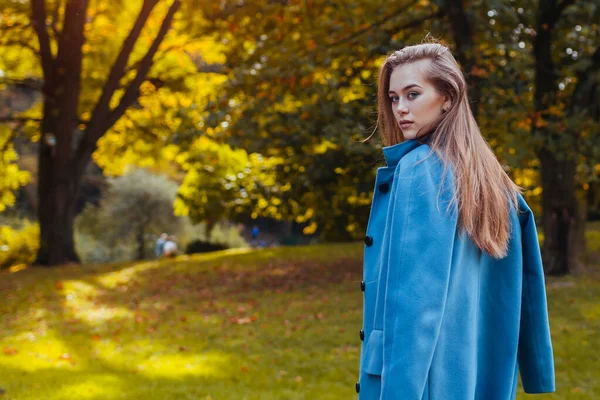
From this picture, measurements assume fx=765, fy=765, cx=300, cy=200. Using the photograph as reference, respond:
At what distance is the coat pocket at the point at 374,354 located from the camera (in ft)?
7.38

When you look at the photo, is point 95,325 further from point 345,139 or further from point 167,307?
point 345,139

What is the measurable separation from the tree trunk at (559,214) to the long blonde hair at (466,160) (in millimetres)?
11145

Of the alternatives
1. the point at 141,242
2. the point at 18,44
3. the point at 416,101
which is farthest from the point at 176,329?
the point at 141,242

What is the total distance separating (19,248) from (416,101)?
21.7 meters

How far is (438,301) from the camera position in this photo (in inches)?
83.1

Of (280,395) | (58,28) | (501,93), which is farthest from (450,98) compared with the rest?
(58,28)

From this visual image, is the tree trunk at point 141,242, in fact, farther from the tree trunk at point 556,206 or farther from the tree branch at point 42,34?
the tree trunk at point 556,206

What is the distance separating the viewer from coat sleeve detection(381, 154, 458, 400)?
2.07 m

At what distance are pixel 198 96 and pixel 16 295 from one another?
841 centimetres

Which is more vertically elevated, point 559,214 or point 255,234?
point 559,214

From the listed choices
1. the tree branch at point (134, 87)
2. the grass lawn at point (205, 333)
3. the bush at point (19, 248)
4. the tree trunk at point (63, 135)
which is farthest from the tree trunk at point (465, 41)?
the bush at point (19, 248)

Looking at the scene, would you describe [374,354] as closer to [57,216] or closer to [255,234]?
[57,216]

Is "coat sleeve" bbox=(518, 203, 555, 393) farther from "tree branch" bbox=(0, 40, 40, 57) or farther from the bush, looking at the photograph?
the bush

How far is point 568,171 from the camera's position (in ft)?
42.9
